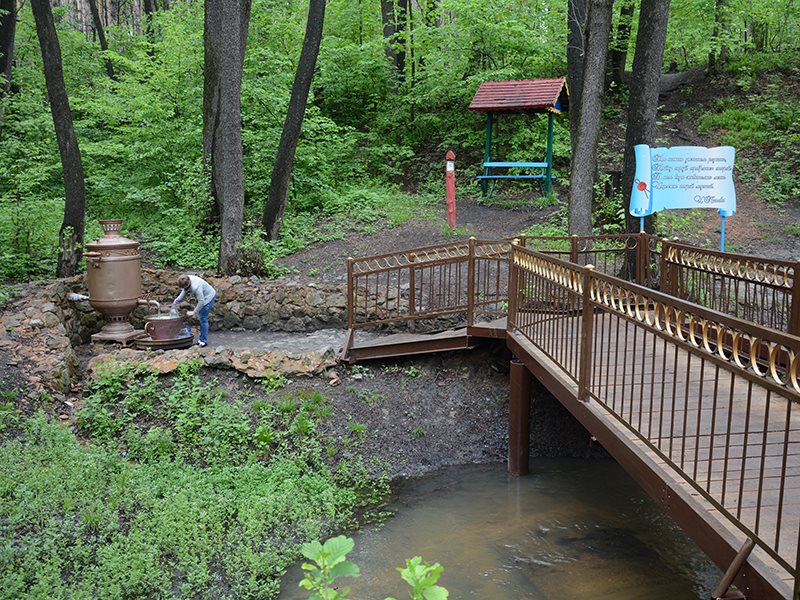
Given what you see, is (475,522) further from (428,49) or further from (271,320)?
(428,49)

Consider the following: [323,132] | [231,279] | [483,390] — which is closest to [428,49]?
[323,132]

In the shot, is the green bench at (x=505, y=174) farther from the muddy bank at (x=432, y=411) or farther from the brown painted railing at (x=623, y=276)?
the muddy bank at (x=432, y=411)

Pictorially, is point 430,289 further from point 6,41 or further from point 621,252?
point 6,41

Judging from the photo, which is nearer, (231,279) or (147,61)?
(231,279)

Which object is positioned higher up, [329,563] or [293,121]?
[293,121]

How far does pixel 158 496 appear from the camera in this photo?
6789 mm

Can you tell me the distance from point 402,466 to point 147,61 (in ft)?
47.4

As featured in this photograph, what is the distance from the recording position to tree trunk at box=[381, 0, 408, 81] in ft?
73.7

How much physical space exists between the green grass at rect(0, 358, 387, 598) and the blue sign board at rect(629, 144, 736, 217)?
18.1 ft

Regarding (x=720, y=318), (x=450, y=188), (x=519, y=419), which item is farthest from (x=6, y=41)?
(x=720, y=318)

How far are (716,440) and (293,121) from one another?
39.2 ft

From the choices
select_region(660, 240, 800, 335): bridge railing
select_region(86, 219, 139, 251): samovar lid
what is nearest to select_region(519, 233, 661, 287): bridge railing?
select_region(660, 240, 800, 335): bridge railing

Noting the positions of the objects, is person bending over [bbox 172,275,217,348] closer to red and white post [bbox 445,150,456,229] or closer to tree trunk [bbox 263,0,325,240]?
tree trunk [bbox 263,0,325,240]

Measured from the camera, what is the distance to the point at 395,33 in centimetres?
2234
